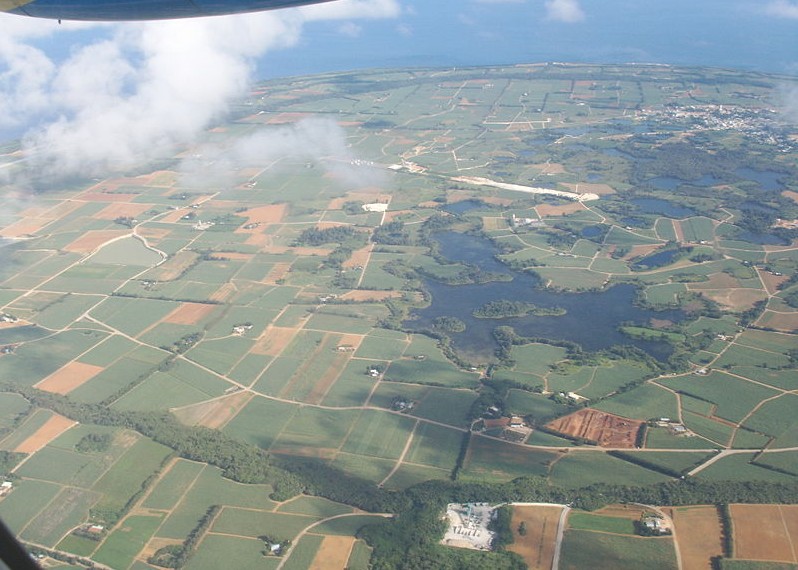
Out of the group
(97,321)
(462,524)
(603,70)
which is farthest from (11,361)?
(603,70)

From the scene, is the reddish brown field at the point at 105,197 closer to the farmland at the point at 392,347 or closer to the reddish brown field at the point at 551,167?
the farmland at the point at 392,347

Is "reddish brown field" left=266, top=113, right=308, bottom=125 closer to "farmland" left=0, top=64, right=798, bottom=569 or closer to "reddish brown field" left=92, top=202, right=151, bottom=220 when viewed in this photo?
"farmland" left=0, top=64, right=798, bottom=569

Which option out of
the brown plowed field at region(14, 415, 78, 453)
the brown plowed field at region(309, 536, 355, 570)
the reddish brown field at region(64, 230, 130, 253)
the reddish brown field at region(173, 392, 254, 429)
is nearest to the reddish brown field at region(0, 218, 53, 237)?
the reddish brown field at region(64, 230, 130, 253)

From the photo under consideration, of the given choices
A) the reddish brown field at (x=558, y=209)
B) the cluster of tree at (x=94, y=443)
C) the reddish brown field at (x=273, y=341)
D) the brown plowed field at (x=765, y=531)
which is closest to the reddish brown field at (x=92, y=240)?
the reddish brown field at (x=273, y=341)

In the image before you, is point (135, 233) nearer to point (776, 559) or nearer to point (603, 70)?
point (776, 559)

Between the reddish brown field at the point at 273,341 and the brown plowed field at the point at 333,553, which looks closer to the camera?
the brown plowed field at the point at 333,553

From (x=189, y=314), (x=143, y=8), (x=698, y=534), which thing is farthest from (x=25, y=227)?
(x=143, y=8)

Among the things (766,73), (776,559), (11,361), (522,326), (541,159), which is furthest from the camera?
(766,73)
